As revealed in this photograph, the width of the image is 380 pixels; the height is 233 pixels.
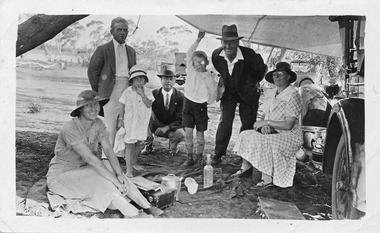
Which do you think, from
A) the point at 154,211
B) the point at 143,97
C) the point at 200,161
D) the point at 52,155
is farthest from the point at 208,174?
the point at 52,155

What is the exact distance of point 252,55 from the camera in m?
4.93

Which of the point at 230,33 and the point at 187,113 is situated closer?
the point at 230,33

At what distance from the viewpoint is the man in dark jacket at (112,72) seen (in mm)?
4906

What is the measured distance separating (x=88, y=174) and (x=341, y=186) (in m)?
2.23

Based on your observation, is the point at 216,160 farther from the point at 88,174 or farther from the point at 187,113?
the point at 88,174

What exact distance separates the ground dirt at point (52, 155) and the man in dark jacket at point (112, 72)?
122mm

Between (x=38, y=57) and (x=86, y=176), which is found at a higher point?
(x=38, y=57)

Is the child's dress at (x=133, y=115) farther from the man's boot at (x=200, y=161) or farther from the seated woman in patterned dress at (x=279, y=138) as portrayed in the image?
the seated woman in patterned dress at (x=279, y=138)

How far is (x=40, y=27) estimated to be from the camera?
4855mm

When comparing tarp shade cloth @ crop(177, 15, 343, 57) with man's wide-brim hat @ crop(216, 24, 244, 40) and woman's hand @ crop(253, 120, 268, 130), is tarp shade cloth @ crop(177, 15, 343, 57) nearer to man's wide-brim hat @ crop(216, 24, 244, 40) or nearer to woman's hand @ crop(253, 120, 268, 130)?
man's wide-brim hat @ crop(216, 24, 244, 40)

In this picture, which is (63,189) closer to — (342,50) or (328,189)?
(328,189)
